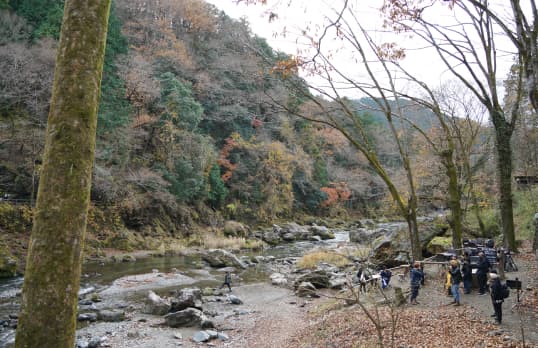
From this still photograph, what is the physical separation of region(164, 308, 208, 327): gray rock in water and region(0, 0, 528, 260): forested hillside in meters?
6.43

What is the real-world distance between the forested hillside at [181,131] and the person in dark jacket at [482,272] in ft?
13.5

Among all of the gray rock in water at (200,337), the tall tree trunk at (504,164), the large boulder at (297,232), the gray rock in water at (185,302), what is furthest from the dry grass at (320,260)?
the large boulder at (297,232)

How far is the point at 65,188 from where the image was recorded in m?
2.99

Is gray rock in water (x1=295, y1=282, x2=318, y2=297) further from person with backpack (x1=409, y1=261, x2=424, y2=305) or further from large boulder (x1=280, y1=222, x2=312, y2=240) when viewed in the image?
large boulder (x1=280, y1=222, x2=312, y2=240)

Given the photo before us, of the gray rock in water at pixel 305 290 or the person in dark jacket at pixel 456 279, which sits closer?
the person in dark jacket at pixel 456 279

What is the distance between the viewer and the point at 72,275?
296 centimetres

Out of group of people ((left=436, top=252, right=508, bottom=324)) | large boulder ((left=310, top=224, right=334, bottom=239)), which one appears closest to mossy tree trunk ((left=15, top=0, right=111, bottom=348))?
group of people ((left=436, top=252, right=508, bottom=324))

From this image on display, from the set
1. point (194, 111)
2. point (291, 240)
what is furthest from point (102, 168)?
point (291, 240)

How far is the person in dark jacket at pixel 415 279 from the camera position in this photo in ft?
34.4

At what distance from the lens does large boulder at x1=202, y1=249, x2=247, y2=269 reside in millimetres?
21722

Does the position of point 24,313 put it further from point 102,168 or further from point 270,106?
point 102,168

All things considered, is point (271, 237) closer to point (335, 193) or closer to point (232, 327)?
point (335, 193)

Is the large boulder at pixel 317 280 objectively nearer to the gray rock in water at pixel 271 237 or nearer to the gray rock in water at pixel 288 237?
the gray rock in water at pixel 271 237

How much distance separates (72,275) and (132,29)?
1451 inches
